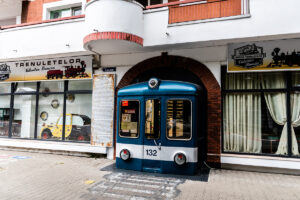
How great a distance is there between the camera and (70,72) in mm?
8875

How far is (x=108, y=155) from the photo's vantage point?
817 centimetres

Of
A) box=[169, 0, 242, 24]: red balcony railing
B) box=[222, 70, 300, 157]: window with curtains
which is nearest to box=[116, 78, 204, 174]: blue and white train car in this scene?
box=[222, 70, 300, 157]: window with curtains

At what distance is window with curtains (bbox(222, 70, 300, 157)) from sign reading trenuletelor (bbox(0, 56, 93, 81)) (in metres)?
5.18

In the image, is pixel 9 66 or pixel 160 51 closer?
pixel 160 51

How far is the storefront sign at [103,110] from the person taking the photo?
815 cm

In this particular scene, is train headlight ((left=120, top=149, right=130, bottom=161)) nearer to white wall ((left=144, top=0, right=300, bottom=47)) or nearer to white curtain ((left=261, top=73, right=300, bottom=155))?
white wall ((left=144, top=0, right=300, bottom=47))

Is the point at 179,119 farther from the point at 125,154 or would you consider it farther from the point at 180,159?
the point at 125,154

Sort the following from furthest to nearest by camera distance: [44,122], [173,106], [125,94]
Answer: [44,122], [125,94], [173,106]

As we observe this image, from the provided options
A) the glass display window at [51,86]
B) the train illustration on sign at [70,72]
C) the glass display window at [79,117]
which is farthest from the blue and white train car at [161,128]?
the glass display window at [51,86]

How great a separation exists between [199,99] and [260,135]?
2403 mm

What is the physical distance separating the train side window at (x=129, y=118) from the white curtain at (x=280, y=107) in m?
4.02

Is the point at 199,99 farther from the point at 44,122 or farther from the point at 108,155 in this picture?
the point at 44,122

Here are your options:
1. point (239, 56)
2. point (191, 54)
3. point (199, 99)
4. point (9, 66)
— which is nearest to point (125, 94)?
point (199, 99)

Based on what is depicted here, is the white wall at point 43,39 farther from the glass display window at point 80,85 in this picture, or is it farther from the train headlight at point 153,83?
the train headlight at point 153,83
